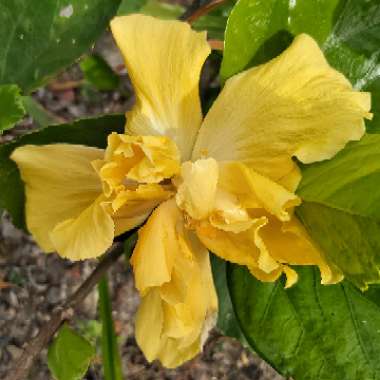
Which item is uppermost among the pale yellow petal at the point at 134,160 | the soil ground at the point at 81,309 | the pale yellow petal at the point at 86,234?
the pale yellow petal at the point at 134,160

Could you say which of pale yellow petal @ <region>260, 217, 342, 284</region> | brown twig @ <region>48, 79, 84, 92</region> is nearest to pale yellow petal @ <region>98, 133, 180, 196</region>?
pale yellow petal @ <region>260, 217, 342, 284</region>

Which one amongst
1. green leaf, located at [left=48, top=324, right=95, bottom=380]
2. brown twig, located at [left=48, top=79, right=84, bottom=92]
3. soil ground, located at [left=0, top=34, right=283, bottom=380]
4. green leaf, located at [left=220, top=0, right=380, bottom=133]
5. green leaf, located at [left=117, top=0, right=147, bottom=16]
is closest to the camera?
green leaf, located at [left=220, top=0, right=380, bottom=133]

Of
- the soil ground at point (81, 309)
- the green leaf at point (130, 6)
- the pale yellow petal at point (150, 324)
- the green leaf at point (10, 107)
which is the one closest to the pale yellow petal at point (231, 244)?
the pale yellow petal at point (150, 324)

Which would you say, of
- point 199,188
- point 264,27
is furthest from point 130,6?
point 199,188

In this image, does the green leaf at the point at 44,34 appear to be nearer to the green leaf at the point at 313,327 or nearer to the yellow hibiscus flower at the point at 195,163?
the yellow hibiscus flower at the point at 195,163

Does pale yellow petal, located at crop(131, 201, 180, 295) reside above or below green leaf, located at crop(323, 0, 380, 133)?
below

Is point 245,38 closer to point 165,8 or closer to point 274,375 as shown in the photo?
point 165,8

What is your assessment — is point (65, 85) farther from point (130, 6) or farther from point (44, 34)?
point (44, 34)

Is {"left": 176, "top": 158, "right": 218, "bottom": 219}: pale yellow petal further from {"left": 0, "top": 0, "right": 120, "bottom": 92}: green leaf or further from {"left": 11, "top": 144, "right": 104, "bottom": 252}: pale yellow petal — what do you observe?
{"left": 0, "top": 0, "right": 120, "bottom": 92}: green leaf

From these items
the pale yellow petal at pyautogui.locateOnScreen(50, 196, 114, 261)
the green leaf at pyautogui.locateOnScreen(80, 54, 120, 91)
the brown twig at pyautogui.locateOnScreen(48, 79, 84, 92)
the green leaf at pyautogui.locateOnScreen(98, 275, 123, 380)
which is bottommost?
the brown twig at pyautogui.locateOnScreen(48, 79, 84, 92)
